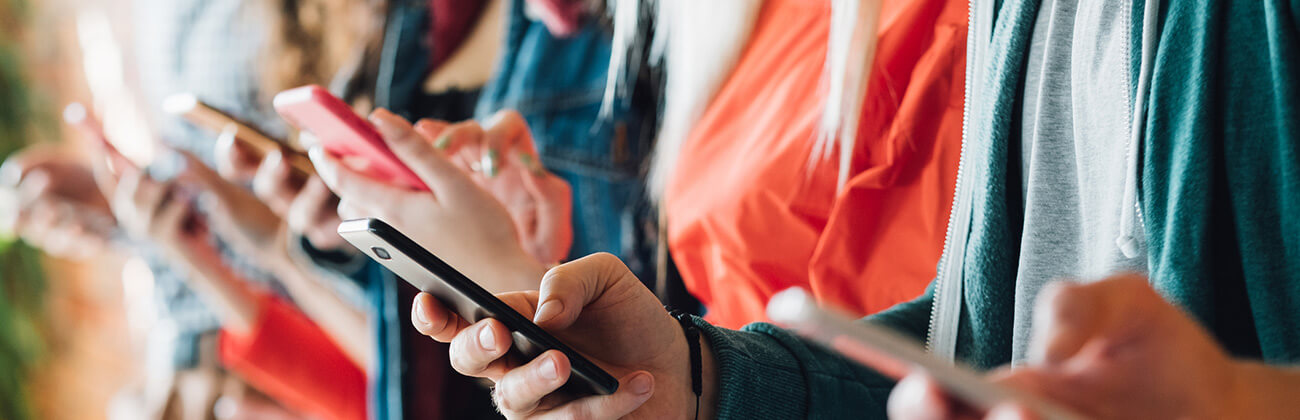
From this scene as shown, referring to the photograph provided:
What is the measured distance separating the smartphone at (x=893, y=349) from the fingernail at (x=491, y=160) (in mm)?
641

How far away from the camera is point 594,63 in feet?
3.80

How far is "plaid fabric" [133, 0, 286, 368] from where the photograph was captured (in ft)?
5.04

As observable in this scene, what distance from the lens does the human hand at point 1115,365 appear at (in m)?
0.21

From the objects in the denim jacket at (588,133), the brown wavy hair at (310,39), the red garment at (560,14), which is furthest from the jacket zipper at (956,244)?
the brown wavy hair at (310,39)

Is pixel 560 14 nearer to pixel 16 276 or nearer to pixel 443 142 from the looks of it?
pixel 443 142

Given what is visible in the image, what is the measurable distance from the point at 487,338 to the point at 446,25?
96 centimetres

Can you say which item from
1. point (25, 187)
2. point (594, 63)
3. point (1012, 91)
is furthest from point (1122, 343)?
point (25, 187)

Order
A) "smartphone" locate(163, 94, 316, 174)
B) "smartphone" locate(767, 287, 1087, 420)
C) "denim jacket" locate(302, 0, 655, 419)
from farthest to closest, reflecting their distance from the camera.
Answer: "denim jacket" locate(302, 0, 655, 419) < "smartphone" locate(163, 94, 316, 174) < "smartphone" locate(767, 287, 1087, 420)

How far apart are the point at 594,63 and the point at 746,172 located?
518 millimetres

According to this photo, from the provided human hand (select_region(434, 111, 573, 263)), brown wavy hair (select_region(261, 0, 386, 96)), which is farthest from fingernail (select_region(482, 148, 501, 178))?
brown wavy hair (select_region(261, 0, 386, 96))

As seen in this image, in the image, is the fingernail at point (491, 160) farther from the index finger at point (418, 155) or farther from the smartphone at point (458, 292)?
the smartphone at point (458, 292)

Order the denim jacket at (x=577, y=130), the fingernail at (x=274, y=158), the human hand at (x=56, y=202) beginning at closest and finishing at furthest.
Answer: the fingernail at (x=274, y=158) → the denim jacket at (x=577, y=130) → the human hand at (x=56, y=202)

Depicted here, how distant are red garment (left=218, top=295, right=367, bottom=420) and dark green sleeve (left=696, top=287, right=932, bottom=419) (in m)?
0.87

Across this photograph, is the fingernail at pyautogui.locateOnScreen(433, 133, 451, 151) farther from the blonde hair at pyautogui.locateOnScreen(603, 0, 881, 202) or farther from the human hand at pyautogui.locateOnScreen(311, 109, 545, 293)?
the blonde hair at pyautogui.locateOnScreen(603, 0, 881, 202)
